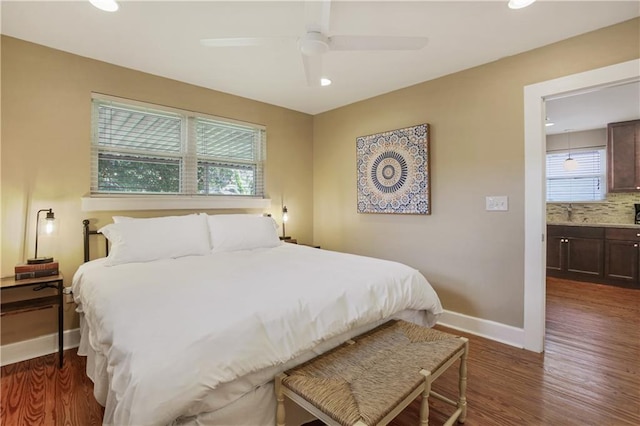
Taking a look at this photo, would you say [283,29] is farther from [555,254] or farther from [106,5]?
[555,254]

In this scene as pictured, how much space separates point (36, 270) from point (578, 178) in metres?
7.43

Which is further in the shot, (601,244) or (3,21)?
(601,244)

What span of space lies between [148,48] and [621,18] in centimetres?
361

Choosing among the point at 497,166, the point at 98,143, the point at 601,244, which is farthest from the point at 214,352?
the point at 601,244

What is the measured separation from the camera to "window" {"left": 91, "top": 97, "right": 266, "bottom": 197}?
9.54ft

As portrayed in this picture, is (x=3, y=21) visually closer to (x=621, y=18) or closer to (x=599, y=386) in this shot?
(x=621, y=18)

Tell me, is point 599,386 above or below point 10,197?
below

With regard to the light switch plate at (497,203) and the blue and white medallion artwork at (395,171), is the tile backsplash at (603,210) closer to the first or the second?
the light switch plate at (497,203)

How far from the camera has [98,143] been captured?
9.32ft

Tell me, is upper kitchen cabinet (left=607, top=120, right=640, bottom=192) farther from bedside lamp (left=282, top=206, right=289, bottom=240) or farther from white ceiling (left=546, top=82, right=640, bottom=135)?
bedside lamp (left=282, top=206, right=289, bottom=240)

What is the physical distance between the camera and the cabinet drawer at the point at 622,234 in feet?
14.1

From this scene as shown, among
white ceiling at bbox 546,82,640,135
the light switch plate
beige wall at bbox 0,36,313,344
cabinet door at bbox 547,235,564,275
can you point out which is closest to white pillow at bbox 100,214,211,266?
beige wall at bbox 0,36,313,344

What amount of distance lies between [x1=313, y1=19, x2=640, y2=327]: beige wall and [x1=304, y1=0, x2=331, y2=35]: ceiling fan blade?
180 cm

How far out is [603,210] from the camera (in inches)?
201
